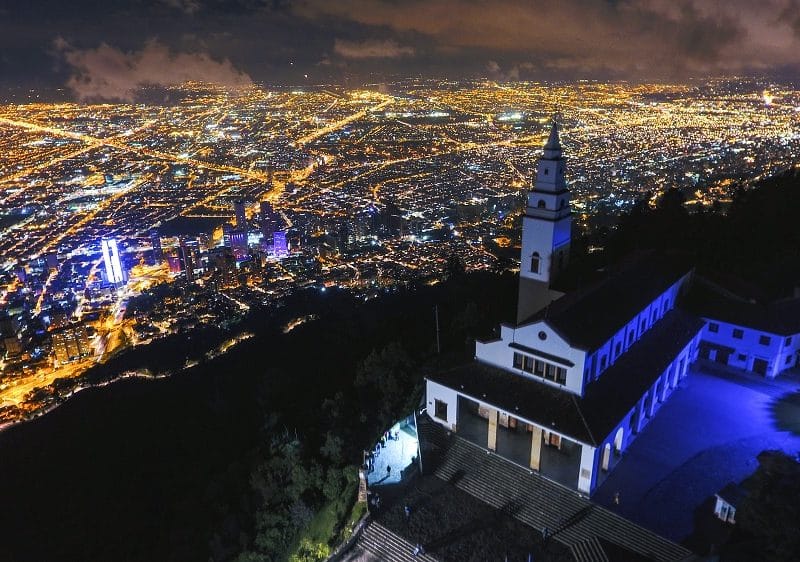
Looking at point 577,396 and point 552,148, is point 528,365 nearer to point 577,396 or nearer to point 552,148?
point 577,396

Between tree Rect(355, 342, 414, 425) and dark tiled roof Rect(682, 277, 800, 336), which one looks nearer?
dark tiled roof Rect(682, 277, 800, 336)

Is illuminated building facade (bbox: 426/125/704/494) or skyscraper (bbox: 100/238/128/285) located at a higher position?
illuminated building facade (bbox: 426/125/704/494)

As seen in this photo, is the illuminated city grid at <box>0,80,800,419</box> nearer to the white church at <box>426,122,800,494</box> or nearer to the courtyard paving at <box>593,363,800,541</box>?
the white church at <box>426,122,800,494</box>

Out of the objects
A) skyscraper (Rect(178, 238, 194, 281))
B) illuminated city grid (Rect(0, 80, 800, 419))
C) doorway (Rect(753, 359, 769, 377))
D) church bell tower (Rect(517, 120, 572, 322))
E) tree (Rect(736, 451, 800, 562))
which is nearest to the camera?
tree (Rect(736, 451, 800, 562))

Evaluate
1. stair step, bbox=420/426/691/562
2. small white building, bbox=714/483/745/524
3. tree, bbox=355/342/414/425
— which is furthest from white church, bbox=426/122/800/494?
tree, bbox=355/342/414/425

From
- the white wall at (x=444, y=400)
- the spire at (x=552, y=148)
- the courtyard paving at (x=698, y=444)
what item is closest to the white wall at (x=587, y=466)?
the courtyard paving at (x=698, y=444)
